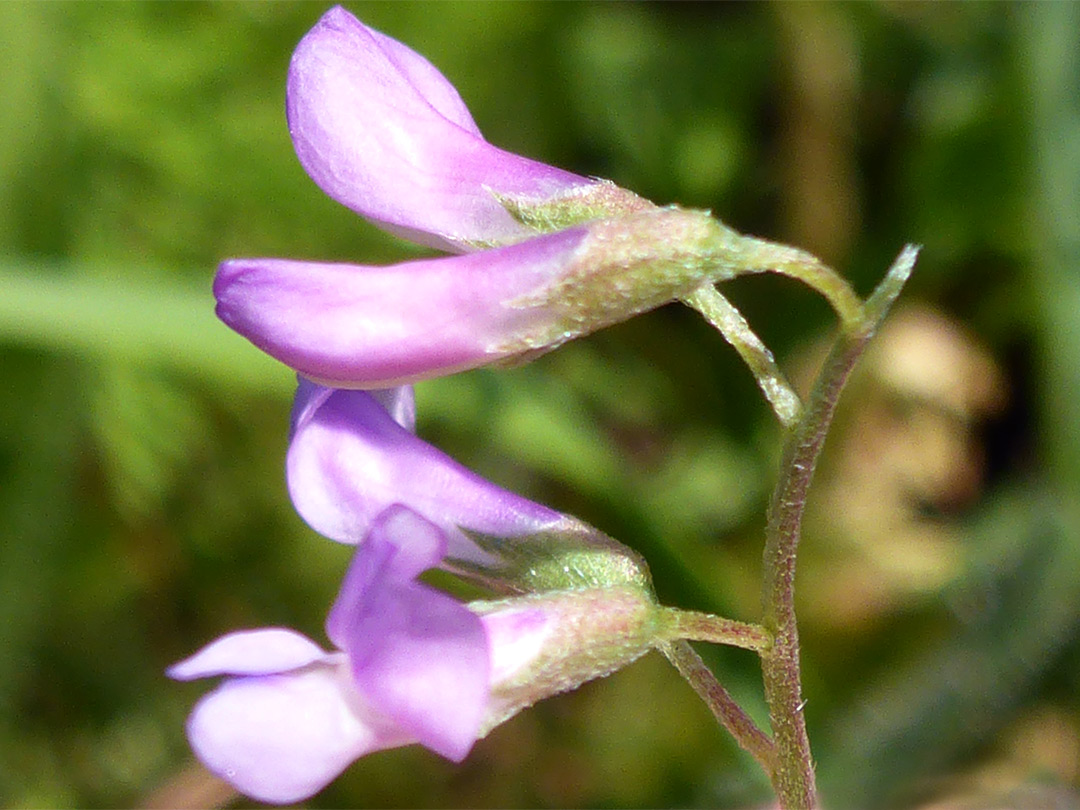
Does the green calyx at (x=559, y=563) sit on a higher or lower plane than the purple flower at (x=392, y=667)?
higher

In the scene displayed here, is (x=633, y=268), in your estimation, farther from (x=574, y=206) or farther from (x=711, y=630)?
(x=711, y=630)

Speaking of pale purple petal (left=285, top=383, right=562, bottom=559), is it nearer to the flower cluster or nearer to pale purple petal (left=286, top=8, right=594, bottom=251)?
the flower cluster

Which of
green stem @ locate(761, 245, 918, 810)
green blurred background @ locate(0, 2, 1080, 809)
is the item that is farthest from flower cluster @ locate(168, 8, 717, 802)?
green blurred background @ locate(0, 2, 1080, 809)

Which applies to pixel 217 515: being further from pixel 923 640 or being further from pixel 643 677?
pixel 923 640

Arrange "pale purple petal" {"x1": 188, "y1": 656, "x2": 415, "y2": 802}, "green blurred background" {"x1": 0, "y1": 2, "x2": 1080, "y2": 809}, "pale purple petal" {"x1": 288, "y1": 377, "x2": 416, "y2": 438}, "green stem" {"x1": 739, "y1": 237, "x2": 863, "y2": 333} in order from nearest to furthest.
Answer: "green stem" {"x1": 739, "y1": 237, "x2": 863, "y2": 333} → "pale purple petal" {"x1": 188, "y1": 656, "x2": 415, "y2": 802} → "pale purple petal" {"x1": 288, "y1": 377, "x2": 416, "y2": 438} → "green blurred background" {"x1": 0, "y1": 2, "x2": 1080, "y2": 809}

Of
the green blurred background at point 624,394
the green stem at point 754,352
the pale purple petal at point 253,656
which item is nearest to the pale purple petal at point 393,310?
the green stem at point 754,352

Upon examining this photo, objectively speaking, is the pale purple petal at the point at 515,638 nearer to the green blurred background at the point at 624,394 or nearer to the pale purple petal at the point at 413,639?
the pale purple petal at the point at 413,639

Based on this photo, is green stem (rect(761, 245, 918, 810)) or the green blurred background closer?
green stem (rect(761, 245, 918, 810))

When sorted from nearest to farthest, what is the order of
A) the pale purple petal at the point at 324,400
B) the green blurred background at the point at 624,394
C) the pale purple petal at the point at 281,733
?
the pale purple petal at the point at 281,733
the pale purple petal at the point at 324,400
the green blurred background at the point at 624,394
